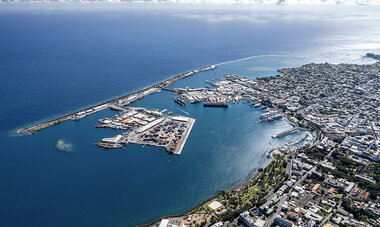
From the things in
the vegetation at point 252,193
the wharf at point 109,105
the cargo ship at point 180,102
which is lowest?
the vegetation at point 252,193

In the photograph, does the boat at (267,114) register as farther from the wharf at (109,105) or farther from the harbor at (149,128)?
the wharf at (109,105)

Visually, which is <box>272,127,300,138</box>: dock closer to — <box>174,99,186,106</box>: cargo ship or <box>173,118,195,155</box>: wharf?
<box>173,118,195,155</box>: wharf

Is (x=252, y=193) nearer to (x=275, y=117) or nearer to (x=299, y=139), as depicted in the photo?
(x=299, y=139)

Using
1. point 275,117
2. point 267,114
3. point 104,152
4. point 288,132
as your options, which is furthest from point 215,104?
point 104,152

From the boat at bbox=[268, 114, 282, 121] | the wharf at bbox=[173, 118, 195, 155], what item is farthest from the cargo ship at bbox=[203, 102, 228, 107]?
the boat at bbox=[268, 114, 282, 121]

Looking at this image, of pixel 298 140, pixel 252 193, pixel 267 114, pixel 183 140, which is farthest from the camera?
pixel 267 114

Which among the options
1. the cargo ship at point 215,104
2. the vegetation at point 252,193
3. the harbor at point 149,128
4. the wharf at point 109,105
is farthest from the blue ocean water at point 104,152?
the vegetation at point 252,193

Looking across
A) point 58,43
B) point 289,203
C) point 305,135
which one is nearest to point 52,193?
point 289,203

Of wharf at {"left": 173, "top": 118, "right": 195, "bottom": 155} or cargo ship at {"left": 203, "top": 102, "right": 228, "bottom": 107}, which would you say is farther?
cargo ship at {"left": 203, "top": 102, "right": 228, "bottom": 107}

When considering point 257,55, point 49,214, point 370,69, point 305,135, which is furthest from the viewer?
point 257,55

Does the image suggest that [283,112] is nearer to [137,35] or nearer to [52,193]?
[52,193]

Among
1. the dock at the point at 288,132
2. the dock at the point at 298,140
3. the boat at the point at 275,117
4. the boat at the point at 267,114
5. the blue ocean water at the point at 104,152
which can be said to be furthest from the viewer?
the boat at the point at 267,114
